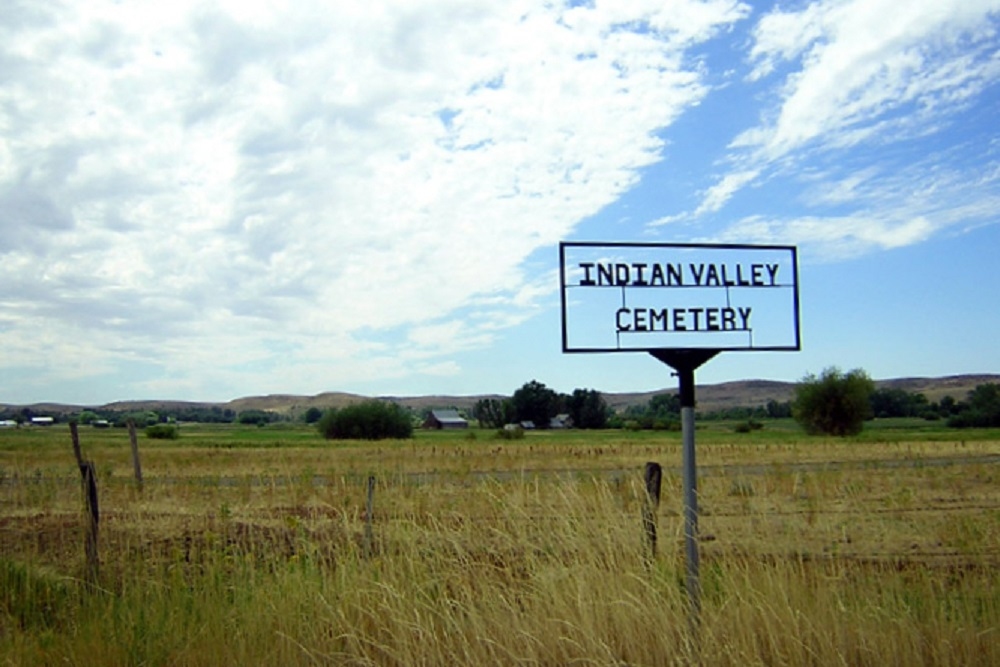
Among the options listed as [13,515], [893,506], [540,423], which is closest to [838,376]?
[540,423]

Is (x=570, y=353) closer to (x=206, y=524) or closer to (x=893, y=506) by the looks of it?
(x=206, y=524)

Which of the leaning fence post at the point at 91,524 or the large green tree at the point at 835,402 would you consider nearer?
the leaning fence post at the point at 91,524

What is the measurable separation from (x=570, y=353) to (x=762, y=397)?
16561cm

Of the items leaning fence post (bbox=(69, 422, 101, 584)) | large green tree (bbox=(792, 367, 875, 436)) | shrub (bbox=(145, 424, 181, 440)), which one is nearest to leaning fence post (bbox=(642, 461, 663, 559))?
leaning fence post (bbox=(69, 422, 101, 584))

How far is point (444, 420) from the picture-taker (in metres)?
149

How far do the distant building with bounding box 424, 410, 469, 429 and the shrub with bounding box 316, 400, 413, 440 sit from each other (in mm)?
40811

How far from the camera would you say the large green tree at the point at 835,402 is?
79188mm

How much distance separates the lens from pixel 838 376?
80.6 metres

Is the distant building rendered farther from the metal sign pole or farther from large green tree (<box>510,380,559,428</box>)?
the metal sign pole

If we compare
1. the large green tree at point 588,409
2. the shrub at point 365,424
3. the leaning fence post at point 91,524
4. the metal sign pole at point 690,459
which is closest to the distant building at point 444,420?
the large green tree at point 588,409

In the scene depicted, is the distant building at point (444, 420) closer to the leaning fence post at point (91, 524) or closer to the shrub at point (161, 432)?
the shrub at point (161, 432)

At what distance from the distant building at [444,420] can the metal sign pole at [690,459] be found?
442 feet

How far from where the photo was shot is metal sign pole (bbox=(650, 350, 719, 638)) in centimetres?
522

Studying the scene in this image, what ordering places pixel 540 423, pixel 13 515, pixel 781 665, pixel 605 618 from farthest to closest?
1. pixel 540 423
2. pixel 13 515
3. pixel 605 618
4. pixel 781 665
